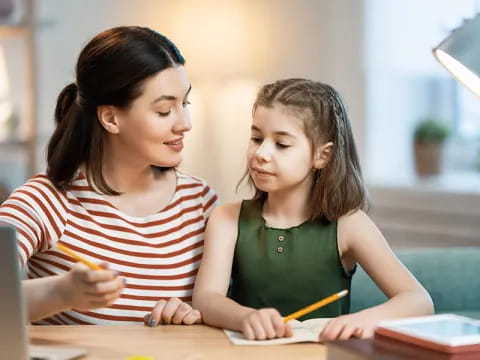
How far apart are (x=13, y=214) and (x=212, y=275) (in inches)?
15.6

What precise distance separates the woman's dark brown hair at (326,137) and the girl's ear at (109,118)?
300 mm

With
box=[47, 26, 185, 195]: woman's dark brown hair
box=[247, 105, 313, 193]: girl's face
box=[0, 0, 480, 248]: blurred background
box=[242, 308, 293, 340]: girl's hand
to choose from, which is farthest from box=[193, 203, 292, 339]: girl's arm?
box=[0, 0, 480, 248]: blurred background

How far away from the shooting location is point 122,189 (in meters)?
1.93

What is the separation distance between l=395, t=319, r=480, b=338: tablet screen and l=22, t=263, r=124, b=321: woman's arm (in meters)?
0.42

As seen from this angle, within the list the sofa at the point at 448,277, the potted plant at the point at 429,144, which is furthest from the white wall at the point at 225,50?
the sofa at the point at 448,277

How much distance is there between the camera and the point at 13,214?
69.1 inches

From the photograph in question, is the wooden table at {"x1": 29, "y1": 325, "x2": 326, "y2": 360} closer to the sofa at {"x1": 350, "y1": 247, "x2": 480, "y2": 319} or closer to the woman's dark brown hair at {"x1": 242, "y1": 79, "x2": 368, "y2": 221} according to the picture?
the woman's dark brown hair at {"x1": 242, "y1": 79, "x2": 368, "y2": 221}

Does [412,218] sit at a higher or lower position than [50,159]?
lower

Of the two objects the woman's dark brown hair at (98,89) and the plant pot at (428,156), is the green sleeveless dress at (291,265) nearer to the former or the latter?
the woman's dark brown hair at (98,89)

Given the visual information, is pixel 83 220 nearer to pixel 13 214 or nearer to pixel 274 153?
pixel 13 214

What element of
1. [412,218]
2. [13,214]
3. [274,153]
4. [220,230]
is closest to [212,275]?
[220,230]

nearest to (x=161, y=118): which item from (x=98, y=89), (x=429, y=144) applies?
(x=98, y=89)

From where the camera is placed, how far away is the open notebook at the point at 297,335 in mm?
1476

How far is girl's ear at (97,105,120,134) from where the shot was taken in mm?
1900
